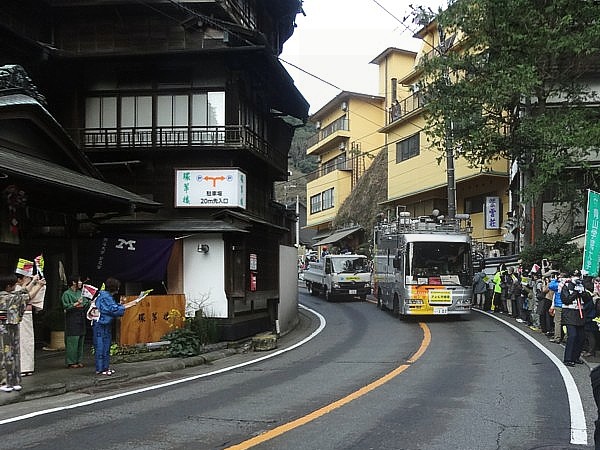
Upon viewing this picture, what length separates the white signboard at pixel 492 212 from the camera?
35031 mm

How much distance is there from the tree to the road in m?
9.15

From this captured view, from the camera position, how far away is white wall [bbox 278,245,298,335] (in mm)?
22558

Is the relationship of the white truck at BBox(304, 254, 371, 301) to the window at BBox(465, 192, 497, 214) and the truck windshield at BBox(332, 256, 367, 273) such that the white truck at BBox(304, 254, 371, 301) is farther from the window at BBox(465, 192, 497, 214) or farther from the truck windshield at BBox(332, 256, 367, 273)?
the window at BBox(465, 192, 497, 214)

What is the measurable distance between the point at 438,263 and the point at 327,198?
4030 centimetres

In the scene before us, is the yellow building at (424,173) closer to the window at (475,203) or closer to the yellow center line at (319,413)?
the window at (475,203)

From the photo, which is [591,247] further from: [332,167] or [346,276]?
[332,167]

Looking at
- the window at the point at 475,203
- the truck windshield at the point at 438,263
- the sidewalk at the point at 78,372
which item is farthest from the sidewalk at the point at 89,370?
the window at the point at 475,203

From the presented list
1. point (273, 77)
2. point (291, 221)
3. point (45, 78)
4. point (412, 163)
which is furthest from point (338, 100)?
point (45, 78)

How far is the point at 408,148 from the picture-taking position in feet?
141

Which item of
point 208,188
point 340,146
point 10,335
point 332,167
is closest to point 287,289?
point 208,188

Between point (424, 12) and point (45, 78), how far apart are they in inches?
526

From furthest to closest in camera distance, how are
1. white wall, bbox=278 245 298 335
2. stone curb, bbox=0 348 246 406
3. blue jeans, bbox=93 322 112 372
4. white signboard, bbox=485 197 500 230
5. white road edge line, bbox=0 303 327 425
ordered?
white signboard, bbox=485 197 500 230 < white wall, bbox=278 245 298 335 < blue jeans, bbox=93 322 112 372 < stone curb, bbox=0 348 246 406 < white road edge line, bbox=0 303 327 425

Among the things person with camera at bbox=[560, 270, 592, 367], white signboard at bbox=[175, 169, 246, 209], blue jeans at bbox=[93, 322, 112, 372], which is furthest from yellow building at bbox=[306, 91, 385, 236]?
blue jeans at bbox=[93, 322, 112, 372]

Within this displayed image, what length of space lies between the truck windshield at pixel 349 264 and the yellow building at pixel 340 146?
17.7 meters
